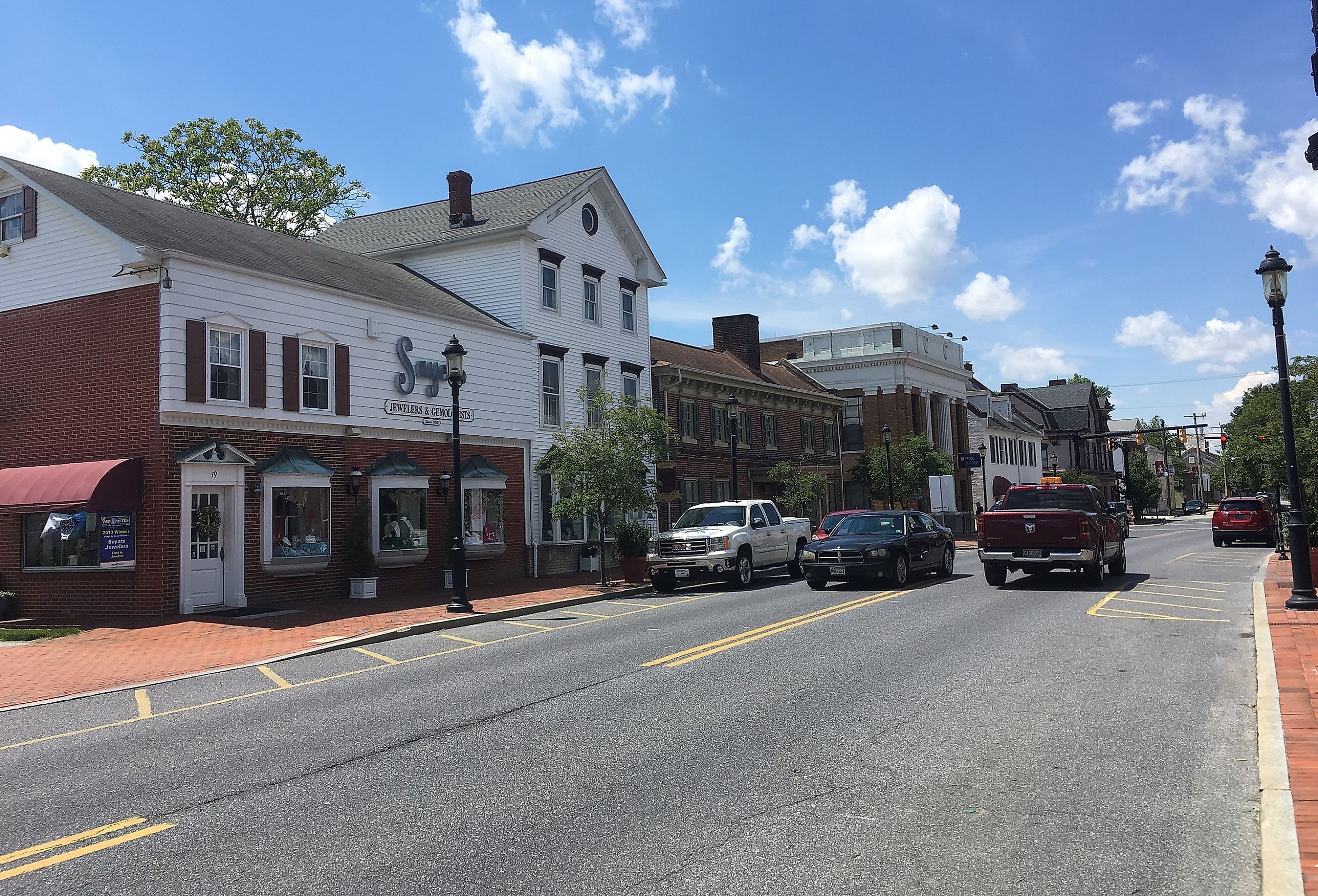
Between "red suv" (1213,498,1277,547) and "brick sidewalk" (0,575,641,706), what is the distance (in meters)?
26.1

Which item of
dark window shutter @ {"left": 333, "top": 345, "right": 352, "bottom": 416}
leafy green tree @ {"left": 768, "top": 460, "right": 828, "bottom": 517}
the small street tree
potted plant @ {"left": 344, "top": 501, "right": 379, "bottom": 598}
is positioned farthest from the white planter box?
leafy green tree @ {"left": 768, "top": 460, "right": 828, "bottom": 517}

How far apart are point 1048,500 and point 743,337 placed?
84.1ft

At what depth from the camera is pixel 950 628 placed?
42.3ft

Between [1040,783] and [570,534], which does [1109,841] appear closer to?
[1040,783]

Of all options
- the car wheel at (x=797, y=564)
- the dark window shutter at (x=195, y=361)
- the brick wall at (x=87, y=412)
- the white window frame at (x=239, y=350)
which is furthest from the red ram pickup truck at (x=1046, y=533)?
the brick wall at (x=87, y=412)

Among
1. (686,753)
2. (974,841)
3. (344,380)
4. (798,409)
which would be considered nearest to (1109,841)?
(974,841)

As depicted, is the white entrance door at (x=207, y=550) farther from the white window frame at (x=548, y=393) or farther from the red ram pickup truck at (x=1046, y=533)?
the red ram pickup truck at (x=1046, y=533)

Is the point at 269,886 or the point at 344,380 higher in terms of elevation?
the point at 344,380

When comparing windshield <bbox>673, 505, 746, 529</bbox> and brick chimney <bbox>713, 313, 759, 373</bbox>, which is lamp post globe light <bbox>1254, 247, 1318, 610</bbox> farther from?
brick chimney <bbox>713, 313, 759, 373</bbox>

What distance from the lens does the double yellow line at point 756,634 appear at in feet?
36.1

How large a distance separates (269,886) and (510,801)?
159cm

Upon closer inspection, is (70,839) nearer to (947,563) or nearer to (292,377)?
(292,377)

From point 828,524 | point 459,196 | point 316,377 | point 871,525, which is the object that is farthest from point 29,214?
point 828,524

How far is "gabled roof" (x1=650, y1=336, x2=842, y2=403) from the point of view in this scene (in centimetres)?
3534
